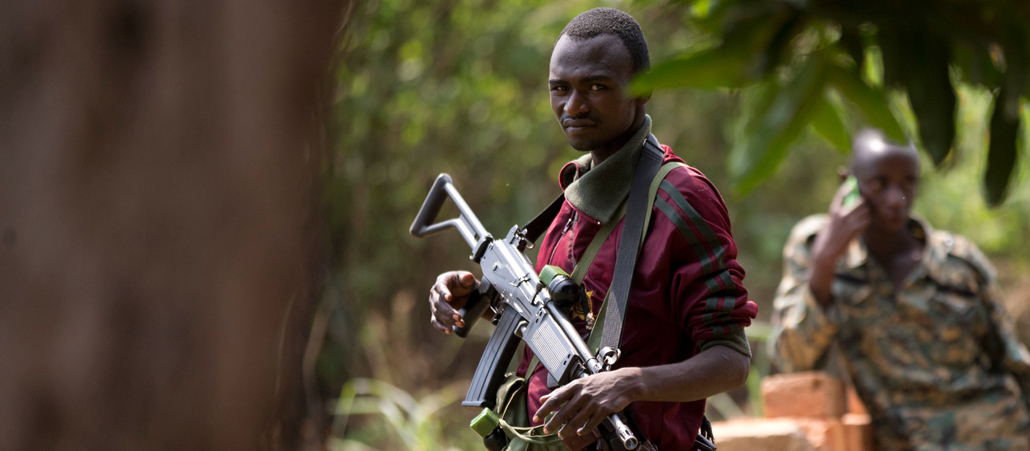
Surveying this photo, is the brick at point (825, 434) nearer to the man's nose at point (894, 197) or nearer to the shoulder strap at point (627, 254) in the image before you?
the man's nose at point (894, 197)

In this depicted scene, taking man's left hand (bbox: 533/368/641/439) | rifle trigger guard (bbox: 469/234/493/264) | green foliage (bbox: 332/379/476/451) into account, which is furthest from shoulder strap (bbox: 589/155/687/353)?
green foliage (bbox: 332/379/476/451)

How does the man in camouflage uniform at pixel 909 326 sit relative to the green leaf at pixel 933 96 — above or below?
below

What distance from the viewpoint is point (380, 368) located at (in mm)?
7672

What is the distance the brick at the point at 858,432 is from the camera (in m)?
3.72

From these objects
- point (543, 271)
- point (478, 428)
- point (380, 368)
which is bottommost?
point (380, 368)

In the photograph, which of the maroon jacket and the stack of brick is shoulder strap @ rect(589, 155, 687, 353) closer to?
the maroon jacket

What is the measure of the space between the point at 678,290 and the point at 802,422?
225 cm

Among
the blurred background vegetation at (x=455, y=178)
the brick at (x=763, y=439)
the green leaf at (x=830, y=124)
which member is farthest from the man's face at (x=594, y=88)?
the blurred background vegetation at (x=455, y=178)

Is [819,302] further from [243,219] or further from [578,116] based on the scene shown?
[243,219]

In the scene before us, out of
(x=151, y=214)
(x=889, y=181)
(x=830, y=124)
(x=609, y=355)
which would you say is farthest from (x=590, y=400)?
(x=889, y=181)

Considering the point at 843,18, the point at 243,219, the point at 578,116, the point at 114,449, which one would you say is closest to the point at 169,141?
the point at 243,219

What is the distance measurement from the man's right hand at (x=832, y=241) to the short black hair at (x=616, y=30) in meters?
2.12

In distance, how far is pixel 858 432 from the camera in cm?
378

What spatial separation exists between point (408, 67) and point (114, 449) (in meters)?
7.45
